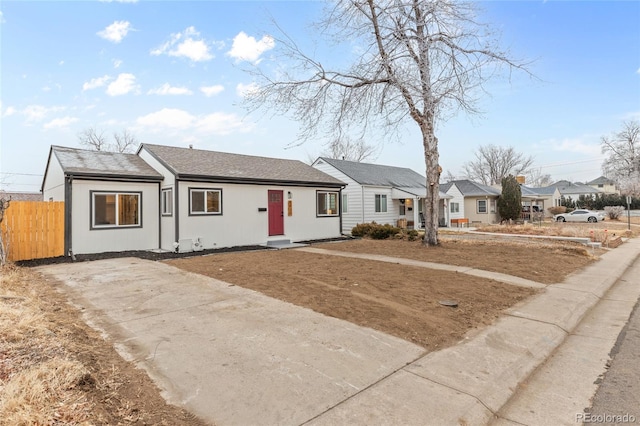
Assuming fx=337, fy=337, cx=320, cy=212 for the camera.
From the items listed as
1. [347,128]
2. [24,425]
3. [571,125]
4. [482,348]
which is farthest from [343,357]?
[571,125]

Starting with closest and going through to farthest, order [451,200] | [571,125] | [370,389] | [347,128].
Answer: [370,389], [347,128], [571,125], [451,200]

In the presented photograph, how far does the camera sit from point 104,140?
3669 centimetres

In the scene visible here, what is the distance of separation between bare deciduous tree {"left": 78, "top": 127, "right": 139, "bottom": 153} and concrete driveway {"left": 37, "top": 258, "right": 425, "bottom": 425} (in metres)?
36.7

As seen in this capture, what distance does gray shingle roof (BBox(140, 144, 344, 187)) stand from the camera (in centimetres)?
1212

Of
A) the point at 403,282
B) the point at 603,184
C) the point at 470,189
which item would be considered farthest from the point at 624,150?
the point at 403,282

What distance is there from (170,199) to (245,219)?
2.78 meters

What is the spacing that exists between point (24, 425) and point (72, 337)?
6.21 feet

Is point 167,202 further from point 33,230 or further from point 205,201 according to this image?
point 33,230

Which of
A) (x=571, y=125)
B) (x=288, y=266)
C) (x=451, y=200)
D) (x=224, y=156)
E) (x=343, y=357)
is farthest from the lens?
(x=451, y=200)

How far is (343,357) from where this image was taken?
3.45 m

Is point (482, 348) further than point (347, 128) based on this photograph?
No

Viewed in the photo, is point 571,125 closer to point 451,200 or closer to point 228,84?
point 451,200

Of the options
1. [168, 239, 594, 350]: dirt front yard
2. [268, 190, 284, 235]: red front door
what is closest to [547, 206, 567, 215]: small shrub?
[168, 239, 594, 350]: dirt front yard

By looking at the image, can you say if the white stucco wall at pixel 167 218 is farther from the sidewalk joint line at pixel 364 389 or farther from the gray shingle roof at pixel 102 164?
the sidewalk joint line at pixel 364 389
